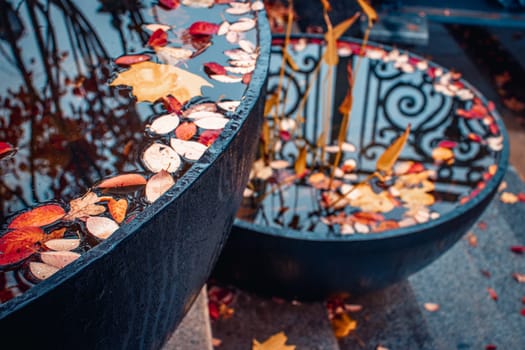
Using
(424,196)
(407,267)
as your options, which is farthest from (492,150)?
(407,267)

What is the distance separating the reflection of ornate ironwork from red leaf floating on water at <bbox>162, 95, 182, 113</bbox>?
156 cm

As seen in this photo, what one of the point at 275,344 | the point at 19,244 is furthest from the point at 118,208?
the point at 275,344

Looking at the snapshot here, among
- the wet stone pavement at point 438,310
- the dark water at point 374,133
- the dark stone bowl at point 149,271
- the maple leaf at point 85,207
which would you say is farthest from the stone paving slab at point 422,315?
the maple leaf at point 85,207

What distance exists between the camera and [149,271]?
1051 mm

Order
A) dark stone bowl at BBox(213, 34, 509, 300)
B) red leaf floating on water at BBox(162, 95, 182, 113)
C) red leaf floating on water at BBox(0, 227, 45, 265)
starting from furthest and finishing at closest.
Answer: dark stone bowl at BBox(213, 34, 509, 300)
red leaf floating on water at BBox(162, 95, 182, 113)
red leaf floating on water at BBox(0, 227, 45, 265)

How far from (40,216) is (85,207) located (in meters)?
0.08

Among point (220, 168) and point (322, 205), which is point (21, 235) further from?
point (322, 205)

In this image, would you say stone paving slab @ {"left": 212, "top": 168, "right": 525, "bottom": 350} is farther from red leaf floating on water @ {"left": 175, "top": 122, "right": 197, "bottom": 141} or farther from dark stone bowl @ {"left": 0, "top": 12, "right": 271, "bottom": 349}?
red leaf floating on water @ {"left": 175, "top": 122, "right": 197, "bottom": 141}

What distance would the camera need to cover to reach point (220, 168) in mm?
1204

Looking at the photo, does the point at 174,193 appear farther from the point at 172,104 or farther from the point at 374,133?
the point at 374,133

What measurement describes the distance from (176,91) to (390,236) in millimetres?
1109

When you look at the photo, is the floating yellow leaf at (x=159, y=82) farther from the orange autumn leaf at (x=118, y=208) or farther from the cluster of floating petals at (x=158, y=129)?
the orange autumn leaf at (x=118, y=208)

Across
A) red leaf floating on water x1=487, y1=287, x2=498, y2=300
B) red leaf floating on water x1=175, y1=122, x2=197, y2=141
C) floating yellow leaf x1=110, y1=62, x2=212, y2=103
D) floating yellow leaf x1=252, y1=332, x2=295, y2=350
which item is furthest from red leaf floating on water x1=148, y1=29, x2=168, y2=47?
red leaf floating on water x1=487, y1=287, x2=498, y2=300

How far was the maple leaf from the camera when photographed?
42.5 inches
